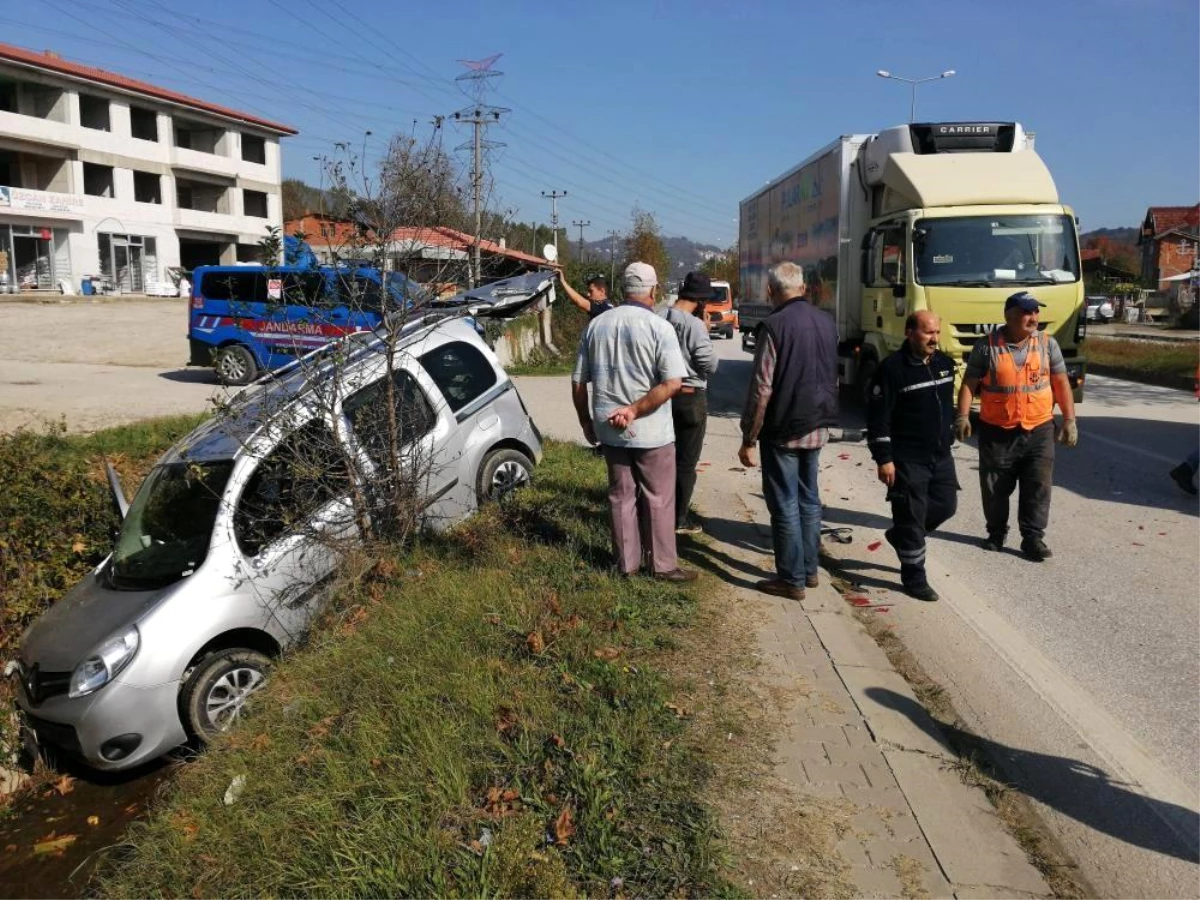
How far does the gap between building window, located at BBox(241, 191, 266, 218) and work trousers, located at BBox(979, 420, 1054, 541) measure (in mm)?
55577

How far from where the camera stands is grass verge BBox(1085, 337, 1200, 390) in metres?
18.7

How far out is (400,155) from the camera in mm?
6117

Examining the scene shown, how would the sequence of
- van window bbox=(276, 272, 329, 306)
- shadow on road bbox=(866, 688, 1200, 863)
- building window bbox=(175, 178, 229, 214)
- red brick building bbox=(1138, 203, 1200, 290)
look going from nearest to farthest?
shadow on road bbox=(866, 688, 1200, 863) < van window bbox=(276, 272, 329, 306) < building window bbox=(175, 178, 229, 214) < red brick building bbox=(1138, 203, 1200, 290)

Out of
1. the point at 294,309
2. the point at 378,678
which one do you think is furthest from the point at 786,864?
the point at 294,309

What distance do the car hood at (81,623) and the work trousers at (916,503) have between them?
4366mm

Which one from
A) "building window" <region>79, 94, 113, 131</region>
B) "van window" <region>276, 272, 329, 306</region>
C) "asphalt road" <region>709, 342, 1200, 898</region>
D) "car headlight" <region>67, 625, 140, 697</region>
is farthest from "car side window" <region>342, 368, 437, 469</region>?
"building window" <region>79, 94, 113, 131</region>

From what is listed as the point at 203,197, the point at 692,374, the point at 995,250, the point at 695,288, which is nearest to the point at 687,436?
the point at 692,374

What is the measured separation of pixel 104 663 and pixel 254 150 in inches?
2221

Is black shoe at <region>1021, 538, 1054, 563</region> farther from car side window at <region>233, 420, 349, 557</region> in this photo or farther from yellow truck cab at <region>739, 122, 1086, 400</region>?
car side window at <region>233, 420, 349, 557</region>

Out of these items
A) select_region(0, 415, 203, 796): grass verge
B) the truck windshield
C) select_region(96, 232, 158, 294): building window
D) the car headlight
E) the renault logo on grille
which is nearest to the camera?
the car headlight

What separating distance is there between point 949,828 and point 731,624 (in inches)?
74.4

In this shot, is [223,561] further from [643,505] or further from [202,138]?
[202,138]

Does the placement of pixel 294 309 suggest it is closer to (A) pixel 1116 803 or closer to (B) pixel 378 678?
(B) pixel 378 678

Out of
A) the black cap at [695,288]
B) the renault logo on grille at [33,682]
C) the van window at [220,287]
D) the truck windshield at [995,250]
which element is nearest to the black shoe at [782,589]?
the black cap at [695,288]
